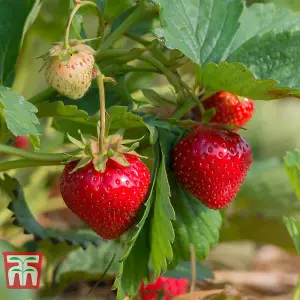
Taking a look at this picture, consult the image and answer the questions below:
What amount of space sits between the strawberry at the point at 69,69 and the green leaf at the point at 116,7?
0.62 ft

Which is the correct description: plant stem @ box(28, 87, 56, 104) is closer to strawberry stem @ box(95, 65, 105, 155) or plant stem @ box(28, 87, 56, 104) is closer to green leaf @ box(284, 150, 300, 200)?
strawberry stem @ box(95, 65, 105, 155)

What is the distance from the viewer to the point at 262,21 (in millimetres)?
980

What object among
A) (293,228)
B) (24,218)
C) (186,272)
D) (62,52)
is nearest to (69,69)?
(62,52)

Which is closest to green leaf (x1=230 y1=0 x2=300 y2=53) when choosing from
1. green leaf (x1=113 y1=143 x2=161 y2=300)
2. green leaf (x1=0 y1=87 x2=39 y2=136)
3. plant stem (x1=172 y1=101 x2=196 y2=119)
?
plant stem (x1=172 y1=101 x2=196 y2=119)

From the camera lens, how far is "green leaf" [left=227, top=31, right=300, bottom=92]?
2.75 feet

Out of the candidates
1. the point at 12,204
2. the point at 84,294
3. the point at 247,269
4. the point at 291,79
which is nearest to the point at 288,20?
the point at 291,79

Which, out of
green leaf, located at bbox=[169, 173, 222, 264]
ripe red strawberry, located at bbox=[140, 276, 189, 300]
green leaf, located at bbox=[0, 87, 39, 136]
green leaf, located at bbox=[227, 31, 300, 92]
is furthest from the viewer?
ripe red strawberry, located at bbox=[140, 276, 189, 300]

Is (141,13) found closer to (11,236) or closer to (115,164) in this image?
(115,164)

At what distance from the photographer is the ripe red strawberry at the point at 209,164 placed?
Answer: 879 mm

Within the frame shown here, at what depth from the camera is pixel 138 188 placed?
0.82m

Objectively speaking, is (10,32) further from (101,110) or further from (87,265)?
(87,265)

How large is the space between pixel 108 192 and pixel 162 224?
7cm

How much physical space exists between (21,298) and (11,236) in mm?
566

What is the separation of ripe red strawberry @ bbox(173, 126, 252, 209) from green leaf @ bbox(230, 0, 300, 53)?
14 centimetres
